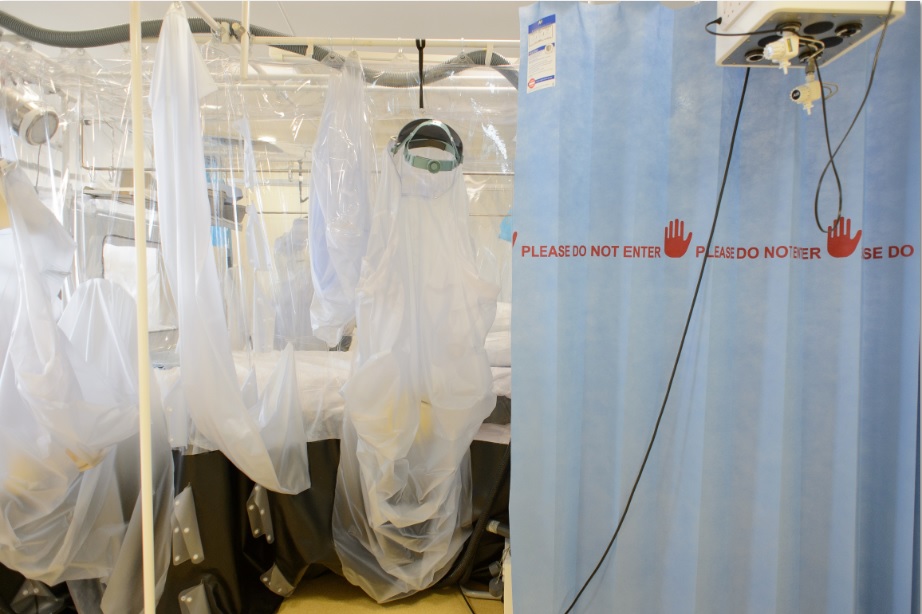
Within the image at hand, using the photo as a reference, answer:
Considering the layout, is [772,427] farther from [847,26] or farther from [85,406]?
[85,406]

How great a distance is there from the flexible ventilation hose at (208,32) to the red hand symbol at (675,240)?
783 millimetres

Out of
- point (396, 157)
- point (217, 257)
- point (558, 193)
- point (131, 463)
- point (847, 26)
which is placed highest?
point (847, 26)

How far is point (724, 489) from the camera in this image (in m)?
1.30

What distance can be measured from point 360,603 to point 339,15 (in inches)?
104

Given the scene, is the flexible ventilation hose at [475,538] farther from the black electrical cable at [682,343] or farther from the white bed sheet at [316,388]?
the black electrical cable at [682,343]

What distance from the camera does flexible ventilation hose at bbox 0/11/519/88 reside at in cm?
170

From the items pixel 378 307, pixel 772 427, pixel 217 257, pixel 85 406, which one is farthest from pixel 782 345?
pixel 85 406

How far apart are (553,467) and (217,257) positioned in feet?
4.09

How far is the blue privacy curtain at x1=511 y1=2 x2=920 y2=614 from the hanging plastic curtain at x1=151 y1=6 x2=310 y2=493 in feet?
2.50

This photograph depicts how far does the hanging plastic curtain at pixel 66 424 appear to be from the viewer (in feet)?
4.18

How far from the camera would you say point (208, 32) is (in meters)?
1.79

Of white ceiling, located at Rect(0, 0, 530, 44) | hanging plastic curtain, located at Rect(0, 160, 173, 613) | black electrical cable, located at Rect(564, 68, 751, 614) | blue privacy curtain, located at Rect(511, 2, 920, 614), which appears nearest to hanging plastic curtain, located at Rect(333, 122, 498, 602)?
blue privacy curtain, located at Rect(511, 2, 920, 614)

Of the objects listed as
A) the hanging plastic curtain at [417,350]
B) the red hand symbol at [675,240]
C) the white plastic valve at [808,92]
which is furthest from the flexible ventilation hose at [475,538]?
the white plastic valve at [808,92]

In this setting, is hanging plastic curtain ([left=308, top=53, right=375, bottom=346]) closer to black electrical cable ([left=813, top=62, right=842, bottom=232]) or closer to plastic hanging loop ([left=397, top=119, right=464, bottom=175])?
plastic hanging loop ([left=397, top=119, right=464, bottom=175])
